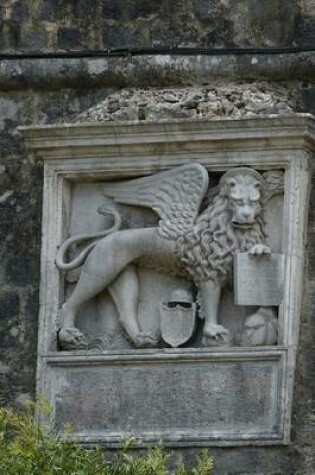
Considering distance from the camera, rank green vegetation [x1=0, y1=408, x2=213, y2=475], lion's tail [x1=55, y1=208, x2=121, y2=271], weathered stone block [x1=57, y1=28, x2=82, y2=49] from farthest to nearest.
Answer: weathered stone block [x1=57, y1=28, x2=82, y2=49], lion's tail [x1=55, y1=208, x2=121, y2=271], green vegetation [x1=0, y1=408, x2=213, y2=475]

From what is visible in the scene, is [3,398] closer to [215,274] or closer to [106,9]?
[215,274]

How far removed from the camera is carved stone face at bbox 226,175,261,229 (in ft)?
50.1

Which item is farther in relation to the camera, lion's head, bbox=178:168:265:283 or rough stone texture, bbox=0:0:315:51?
rough stone texture, bbox=0:0:315:51

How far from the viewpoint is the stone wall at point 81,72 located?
15742 mm

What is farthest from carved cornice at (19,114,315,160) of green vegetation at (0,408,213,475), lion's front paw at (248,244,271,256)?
green vegetation at (0,408,213,475)

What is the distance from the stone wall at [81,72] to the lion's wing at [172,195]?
1.55 ft

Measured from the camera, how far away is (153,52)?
1599 centimetres

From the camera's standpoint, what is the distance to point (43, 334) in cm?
1556

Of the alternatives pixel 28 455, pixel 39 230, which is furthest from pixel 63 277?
pixel 28 455

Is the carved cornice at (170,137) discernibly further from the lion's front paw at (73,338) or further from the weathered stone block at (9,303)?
the lion's front paw at (73,338)

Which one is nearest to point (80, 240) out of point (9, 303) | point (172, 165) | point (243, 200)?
point (9, 303)

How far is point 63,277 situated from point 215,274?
100 centimetres

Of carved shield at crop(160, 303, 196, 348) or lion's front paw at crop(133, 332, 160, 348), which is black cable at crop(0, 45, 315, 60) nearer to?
carved shield at crop(160, 303, 196, 348)

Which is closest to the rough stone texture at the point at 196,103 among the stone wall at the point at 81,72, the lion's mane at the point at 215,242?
the stone wall at the point at 81,72
